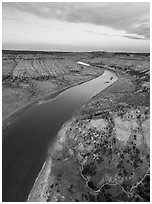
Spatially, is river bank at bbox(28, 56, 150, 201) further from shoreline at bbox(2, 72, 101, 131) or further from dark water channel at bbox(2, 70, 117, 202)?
shoreline at bbox(2, 72, 101, 131)

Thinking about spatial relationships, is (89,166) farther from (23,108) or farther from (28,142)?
(23,108)

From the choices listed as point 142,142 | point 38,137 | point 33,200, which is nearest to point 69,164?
point 33,200

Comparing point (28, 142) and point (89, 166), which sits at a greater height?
point (28, 142)

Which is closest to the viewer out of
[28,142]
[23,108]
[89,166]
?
[89,166]

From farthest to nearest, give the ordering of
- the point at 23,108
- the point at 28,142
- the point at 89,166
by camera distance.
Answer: the point at 23,108 → the point at 28,142 → the point at 89,166

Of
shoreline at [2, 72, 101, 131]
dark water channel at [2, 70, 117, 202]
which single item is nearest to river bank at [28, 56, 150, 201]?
dark water channel at [2, 70, 117, 202]

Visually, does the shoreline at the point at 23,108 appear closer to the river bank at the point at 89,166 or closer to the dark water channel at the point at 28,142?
the dark water channel at the point at 28,142

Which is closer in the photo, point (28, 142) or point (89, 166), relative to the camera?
point (89, 166)

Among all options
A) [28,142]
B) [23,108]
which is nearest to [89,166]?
[28,142]

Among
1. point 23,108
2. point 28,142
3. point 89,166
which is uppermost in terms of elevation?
point 23,108
